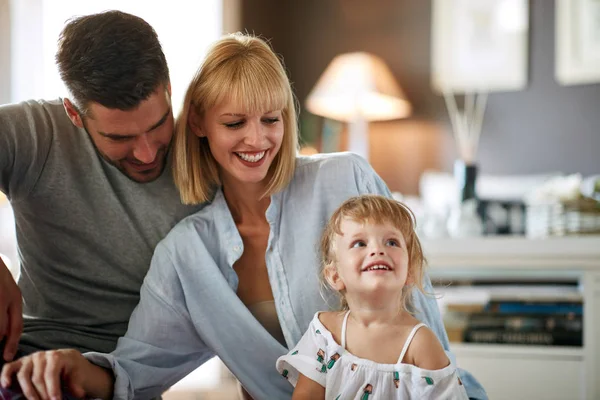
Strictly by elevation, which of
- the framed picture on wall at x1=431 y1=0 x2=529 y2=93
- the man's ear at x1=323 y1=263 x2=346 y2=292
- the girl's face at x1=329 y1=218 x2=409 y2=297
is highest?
the framed picture on wall at x1=431 y1=0 x2=529 y2=93

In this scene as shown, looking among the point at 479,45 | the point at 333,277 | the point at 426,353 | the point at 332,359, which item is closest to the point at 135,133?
the point at 333,277

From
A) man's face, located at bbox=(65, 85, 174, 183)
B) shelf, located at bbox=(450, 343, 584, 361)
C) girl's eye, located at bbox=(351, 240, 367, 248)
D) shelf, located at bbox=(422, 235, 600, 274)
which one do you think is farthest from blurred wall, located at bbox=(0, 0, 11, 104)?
girl's eye, located at bbox=(351, 240, 367, 248)

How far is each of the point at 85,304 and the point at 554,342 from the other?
76.6 inches

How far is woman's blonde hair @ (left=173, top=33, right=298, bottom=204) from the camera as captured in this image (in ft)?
5.47

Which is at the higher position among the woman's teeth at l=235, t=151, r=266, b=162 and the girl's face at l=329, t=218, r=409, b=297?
the woman's teeth at l=235, t=151, r=266, b=162

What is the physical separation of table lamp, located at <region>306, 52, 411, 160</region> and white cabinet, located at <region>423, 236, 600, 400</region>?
3.27 feet

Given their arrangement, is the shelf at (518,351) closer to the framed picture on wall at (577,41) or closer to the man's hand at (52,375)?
the framed picture on wall at (577,41)

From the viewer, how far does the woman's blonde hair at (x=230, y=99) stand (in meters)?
1.67

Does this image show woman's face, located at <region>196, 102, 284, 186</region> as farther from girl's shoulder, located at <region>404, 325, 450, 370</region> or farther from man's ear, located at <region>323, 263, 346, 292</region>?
girl's shoulder, located at <region>404, 325, 450, 370</region>

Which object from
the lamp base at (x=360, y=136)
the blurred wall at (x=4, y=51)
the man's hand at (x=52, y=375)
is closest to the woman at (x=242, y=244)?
the man's hand at (x=52, y=375)

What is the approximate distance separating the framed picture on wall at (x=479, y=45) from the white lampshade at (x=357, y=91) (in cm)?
34

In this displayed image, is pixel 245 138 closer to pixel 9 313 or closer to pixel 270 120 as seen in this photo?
pixel 270 120

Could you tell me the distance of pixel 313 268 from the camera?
169 centimetres

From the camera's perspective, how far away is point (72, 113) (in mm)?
1693
